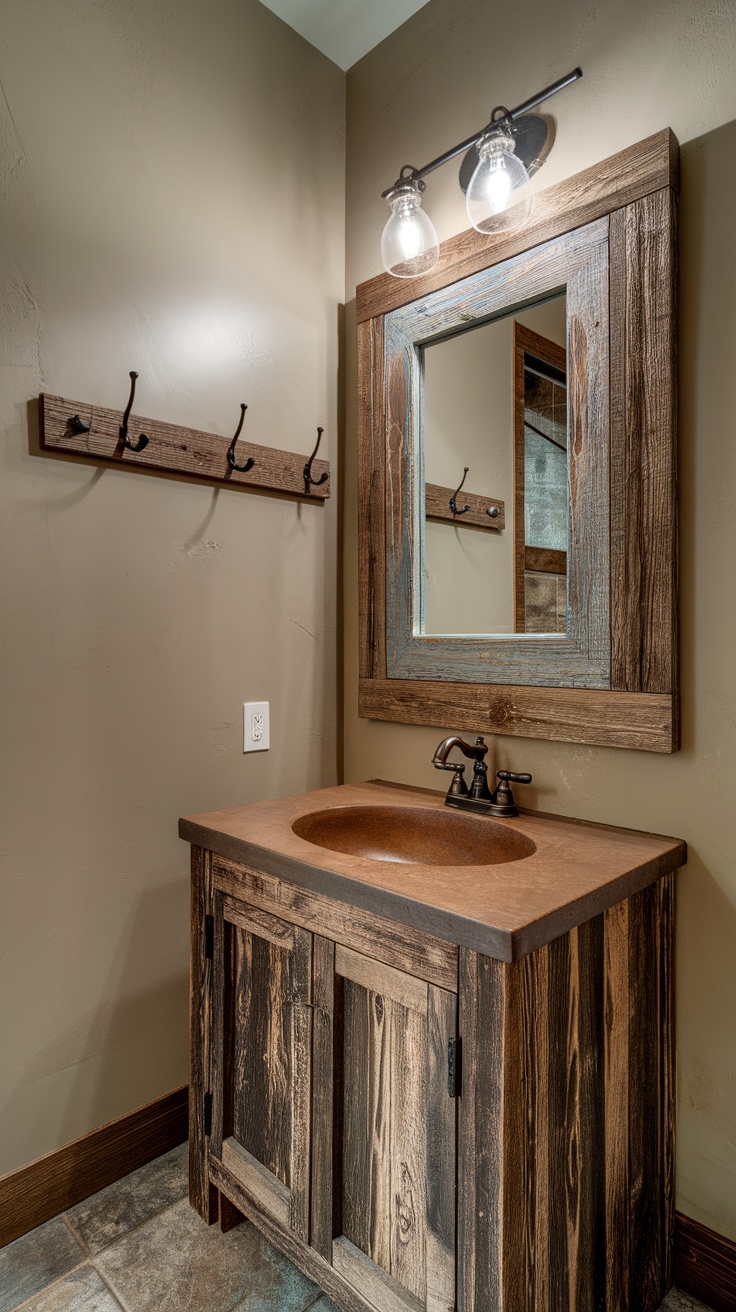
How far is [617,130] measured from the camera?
128 centimetres

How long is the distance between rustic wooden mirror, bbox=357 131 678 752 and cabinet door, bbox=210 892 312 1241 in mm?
619

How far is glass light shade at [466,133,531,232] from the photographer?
133 cm

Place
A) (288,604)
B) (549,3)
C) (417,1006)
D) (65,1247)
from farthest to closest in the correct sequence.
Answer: (288,604) → (549,3) → (65,1247) → (417,1006)

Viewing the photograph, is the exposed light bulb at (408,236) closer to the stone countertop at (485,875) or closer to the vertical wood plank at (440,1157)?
the stone countertop at (485,875)

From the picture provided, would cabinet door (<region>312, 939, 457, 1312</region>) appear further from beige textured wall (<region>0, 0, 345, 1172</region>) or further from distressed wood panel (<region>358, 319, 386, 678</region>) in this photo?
distressed wood panel (<region>358, 319, 386, 678</region>)

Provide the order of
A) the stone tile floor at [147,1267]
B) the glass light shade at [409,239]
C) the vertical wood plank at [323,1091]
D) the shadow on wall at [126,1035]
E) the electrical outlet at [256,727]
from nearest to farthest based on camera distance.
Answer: the vertical wood plank at [323,1091] < the stone tile floor at [147,1267] < the shadow on wall at [126,1035] < the glass light shade at [409,239] < the electrical outlet at [256,727]

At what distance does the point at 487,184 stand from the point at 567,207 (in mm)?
159

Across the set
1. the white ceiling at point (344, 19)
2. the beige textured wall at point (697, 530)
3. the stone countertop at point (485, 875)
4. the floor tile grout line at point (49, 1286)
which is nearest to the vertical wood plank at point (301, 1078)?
the stone countertop at point (485, 875)

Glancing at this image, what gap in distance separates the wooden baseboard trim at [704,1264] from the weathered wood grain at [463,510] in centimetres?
130

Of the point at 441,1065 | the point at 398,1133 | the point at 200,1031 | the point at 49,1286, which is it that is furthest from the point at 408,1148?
the point at 49,1286

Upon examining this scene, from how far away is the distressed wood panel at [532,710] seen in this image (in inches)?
48.6

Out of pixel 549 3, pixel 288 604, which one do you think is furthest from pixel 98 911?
pixel 549 3

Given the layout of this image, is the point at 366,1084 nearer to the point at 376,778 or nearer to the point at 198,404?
the point at 376,778

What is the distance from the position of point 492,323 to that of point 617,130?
379 millimetres
